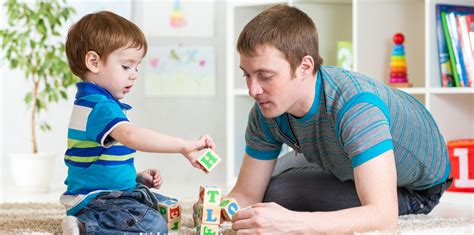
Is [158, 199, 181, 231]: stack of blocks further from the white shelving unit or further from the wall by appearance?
the wall

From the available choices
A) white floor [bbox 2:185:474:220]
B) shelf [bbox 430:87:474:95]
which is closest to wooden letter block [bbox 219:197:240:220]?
white floor [bbox 2:185:474:220]

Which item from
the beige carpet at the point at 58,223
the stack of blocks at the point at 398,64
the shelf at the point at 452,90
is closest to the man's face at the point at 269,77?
the beige carpet at the point at 58,223

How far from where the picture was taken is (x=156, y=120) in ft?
12.8

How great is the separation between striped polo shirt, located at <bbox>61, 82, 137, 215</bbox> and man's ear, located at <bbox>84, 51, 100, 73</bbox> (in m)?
0.04

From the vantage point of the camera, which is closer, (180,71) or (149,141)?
(149,141)

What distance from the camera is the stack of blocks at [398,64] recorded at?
9.78 feet

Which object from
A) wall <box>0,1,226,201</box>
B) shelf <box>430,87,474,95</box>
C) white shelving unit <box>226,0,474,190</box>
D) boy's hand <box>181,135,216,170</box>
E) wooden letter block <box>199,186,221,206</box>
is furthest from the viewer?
wall <box>0,1,226,201</box>

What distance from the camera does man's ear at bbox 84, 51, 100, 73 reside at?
5.44 feet

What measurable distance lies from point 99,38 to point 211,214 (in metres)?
0.46

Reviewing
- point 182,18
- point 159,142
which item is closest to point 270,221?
point 159,142

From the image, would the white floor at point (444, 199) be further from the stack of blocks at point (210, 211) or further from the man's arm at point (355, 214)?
the stack of blocks at point (210, 211)

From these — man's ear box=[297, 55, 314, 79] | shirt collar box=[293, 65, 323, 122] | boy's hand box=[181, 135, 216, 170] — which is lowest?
boy's hand box=[181, 135, 216, 170]

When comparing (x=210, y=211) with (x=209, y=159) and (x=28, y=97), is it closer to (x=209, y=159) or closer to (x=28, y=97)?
(x=209, y=159)

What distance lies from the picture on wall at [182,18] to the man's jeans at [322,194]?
75.0 inches
